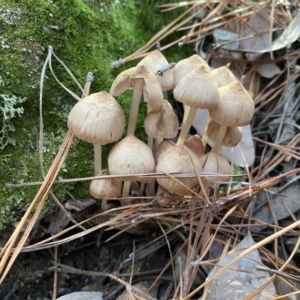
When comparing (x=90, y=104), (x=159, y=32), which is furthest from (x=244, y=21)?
(x=90, y=104)

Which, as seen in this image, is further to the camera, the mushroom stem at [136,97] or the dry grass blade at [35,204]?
the mushroom stem at [136,97]

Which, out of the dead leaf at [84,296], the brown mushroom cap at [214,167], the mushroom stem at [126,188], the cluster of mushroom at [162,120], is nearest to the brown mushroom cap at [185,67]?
the cluster of mushroom at [162,120]

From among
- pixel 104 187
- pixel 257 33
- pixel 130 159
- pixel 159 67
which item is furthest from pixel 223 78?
pixel 257 33

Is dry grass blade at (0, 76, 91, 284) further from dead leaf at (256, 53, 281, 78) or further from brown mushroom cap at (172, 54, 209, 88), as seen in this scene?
dead leaf at (256, 53, 281, 78)

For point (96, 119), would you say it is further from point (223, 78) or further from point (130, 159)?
point (223, 78)

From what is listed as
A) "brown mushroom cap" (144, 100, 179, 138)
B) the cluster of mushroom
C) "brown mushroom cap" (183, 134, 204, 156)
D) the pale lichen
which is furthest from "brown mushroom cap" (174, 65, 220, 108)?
the pale lichen

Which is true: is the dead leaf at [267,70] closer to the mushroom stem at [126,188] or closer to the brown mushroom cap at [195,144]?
the brown mushroom cap at [195,144]
